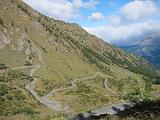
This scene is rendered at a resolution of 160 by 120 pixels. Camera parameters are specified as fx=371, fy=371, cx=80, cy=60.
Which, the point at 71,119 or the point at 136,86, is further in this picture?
the point at 136,86

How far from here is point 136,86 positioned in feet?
149

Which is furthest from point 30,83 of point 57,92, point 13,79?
point 57,92

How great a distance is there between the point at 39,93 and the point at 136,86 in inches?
4995

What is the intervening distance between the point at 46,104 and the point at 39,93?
109ft

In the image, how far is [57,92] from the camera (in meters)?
177

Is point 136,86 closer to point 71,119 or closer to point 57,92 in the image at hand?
point 71,119

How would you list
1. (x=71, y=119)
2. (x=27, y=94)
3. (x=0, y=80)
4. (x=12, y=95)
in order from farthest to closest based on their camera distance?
1. (x=0, y=80)
2. (x=27, y=94)
3. (x=12, y=95)
4. (x=71, y=119)

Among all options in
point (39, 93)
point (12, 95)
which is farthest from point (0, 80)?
point (12, 95)

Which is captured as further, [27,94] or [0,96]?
[27,94]

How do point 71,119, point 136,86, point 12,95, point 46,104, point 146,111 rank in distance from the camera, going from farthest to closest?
point 12,95
point 46,104
point 136,86
point 71,119
point 146,111

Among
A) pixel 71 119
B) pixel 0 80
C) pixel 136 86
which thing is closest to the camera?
pixel 71 119

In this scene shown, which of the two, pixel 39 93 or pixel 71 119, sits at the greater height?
pixel 71 119

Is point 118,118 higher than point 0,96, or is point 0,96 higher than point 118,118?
point 118,118

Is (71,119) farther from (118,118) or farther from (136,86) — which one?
(136,86)
